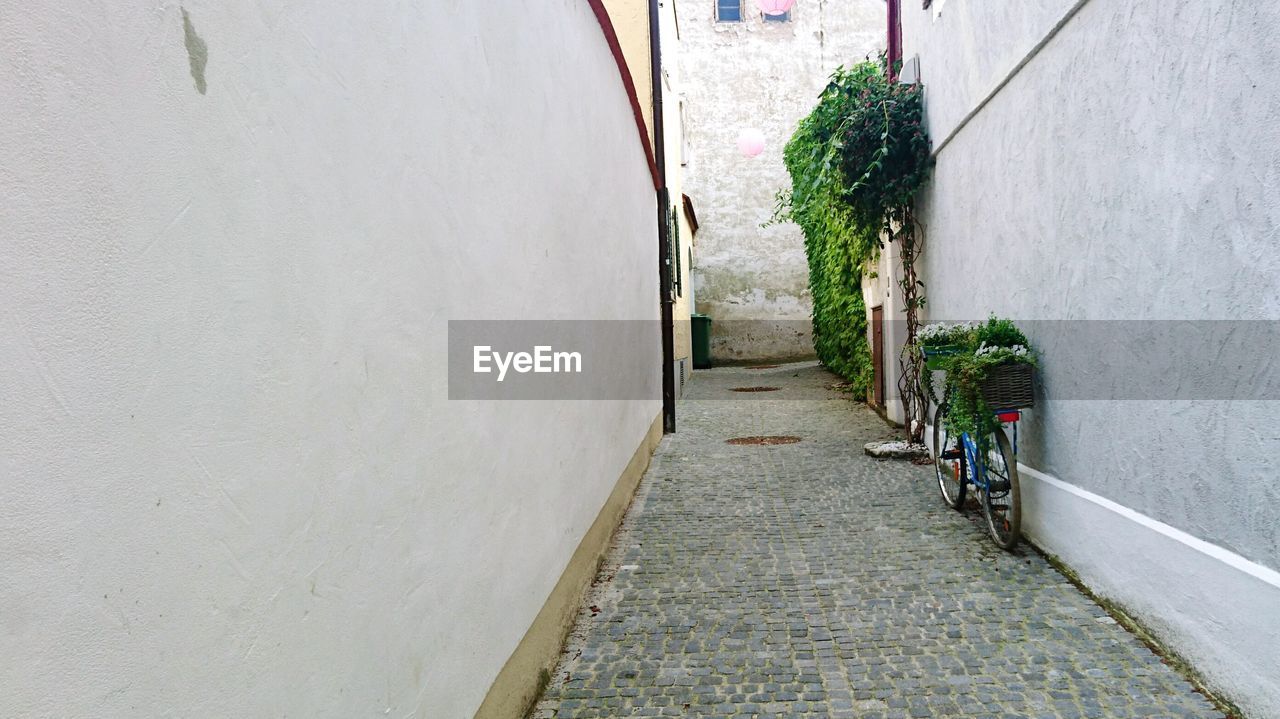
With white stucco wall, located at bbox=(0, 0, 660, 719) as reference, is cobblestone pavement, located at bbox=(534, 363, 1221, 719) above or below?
below

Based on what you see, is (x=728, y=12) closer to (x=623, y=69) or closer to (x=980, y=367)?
(x=623, y=69)

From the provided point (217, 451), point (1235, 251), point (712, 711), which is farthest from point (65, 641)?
point (1235, 251)

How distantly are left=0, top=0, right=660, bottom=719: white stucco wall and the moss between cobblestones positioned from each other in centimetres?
260

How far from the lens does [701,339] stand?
19.8 meters

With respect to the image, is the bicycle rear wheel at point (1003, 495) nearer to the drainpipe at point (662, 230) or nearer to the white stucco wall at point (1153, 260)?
the white stucco wall at point (1153, 260)

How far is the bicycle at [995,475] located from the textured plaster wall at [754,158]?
49.4 ft

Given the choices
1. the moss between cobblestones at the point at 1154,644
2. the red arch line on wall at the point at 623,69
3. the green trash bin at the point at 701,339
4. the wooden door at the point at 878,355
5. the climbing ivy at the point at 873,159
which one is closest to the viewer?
the moss between cobblestones at the point at 1154,644

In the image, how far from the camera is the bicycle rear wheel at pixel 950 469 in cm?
532

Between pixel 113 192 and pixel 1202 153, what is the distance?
11.5ft

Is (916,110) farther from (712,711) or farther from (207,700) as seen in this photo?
(207,700)

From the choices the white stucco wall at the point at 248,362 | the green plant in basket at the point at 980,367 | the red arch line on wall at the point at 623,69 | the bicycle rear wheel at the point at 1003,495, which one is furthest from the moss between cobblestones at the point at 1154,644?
the red arch line on wall at the point at 623,69

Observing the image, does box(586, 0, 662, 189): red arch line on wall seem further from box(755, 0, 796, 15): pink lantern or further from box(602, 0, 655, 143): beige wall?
box(755, 0, 796, 15): pink lantern

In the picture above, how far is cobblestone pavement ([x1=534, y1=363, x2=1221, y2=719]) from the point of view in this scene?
3.02 meters

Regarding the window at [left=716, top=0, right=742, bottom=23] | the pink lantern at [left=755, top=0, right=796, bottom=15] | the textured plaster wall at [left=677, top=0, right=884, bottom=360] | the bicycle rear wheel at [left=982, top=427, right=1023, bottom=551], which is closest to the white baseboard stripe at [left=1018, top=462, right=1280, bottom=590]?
the bicycle rear wheel at [left=982, top=427, right=1023, bottom=551]
